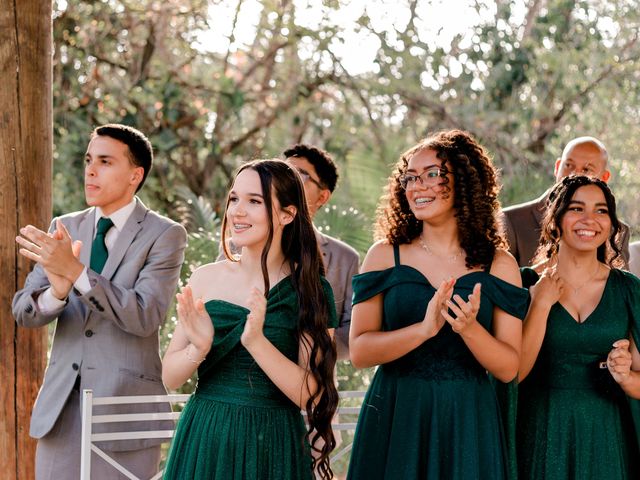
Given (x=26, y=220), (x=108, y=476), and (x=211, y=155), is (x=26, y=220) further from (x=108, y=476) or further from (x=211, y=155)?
(x=211, y=155)

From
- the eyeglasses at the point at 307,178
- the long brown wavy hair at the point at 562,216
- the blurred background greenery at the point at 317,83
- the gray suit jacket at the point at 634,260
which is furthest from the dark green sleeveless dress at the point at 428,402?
the blurred background greenery at the point at 317,83

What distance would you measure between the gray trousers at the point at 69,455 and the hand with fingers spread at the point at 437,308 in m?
1.62

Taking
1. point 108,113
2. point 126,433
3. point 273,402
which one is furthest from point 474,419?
point 108,113

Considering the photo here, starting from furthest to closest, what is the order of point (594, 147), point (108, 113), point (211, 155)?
point (211, 155) < point (108, 113) < point (594, 147)

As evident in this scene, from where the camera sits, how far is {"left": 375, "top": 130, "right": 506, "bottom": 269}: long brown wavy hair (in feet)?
11.6

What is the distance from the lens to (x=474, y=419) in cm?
336

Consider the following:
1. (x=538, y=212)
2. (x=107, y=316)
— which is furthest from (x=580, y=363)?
(x=107, y=316)

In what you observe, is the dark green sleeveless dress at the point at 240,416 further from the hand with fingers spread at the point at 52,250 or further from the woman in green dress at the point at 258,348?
the hand with fingers spread at the point at 52,250

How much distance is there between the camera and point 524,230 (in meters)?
4.96

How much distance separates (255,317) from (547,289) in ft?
3.96

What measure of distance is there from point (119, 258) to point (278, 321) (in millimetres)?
1228

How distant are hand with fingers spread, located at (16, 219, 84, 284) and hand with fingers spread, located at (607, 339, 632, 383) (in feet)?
6.45

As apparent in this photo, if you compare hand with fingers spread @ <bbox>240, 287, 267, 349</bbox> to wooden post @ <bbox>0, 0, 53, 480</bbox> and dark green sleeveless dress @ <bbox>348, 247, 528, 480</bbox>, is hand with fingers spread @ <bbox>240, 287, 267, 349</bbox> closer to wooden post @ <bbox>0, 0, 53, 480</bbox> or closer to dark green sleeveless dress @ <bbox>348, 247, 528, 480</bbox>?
Result: dark green sleeveless dress @ <bbox>348, 247, 528, 480</bbox>

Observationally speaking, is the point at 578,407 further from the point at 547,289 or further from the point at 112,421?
the point at 112,421
